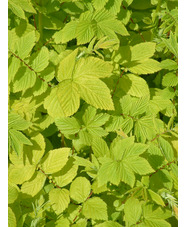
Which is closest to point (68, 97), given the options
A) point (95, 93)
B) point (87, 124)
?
point (95, 93)

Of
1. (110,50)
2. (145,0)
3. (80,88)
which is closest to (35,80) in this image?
(80,88)

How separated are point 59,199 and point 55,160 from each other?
212 mm

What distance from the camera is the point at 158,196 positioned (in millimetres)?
1335

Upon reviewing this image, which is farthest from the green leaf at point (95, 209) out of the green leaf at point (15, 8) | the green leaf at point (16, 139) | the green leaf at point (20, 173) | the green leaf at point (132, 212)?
the green leaf at point (15, 8)

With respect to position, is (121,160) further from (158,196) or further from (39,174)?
(39,174)

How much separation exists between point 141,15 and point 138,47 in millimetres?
391

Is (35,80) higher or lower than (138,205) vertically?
higher

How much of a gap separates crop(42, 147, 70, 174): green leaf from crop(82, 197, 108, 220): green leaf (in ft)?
0.79

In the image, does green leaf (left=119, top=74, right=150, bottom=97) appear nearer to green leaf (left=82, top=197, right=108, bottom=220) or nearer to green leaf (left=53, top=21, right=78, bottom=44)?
green leaf (left=53, top=21, right=78, bottom=44)

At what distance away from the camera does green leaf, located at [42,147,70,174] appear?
158cm

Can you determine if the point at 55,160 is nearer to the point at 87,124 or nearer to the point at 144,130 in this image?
the point at 87,124

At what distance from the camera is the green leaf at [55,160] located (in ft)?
5.18

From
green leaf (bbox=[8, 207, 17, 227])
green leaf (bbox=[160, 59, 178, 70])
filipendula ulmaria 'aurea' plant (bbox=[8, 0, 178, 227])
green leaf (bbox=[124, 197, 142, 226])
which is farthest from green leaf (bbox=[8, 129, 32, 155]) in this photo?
green leaf (bbox=[160, 59, 178, 70])

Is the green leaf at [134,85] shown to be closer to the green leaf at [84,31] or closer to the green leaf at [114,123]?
the green leaf at [114,123]
